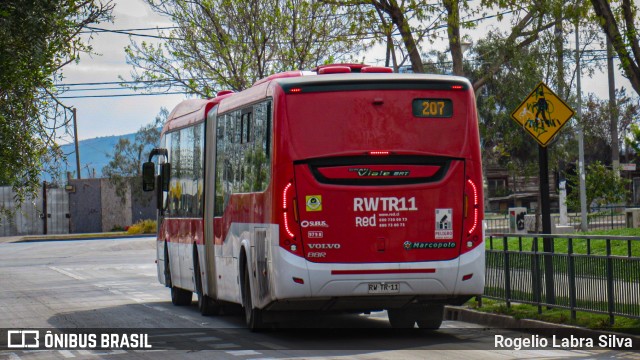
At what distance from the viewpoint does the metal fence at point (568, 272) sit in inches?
551

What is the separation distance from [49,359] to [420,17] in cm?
903

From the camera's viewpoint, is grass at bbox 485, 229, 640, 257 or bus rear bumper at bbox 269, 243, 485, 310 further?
grass at bbox 485, 229, 640, 257

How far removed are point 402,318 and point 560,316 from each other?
2148 mm

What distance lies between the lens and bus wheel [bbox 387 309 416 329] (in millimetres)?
15797

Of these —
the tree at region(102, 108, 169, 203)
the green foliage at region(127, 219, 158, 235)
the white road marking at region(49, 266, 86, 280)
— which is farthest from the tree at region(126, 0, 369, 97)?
the tree at region(102, 108, 169, 203)

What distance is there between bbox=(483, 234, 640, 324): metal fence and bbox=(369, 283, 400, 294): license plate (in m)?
2.67

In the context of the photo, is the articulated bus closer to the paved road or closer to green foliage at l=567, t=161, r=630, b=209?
the paved road

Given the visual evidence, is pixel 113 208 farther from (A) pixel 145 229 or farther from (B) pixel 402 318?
(B) pixel 402 318

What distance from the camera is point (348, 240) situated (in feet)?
45.8

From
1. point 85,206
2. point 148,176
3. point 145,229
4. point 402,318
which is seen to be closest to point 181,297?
point 148,176

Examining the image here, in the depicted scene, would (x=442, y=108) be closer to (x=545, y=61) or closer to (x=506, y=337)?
(x=506, y=337)

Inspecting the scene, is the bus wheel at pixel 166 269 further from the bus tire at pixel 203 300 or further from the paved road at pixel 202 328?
the bus tire at pixel 203 300

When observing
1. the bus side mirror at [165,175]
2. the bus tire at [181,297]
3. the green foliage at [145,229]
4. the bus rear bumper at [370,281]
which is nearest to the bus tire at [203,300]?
the bus tire at [181,297]

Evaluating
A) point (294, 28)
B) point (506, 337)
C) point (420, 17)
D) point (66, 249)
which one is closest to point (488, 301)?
point (506, 337)
